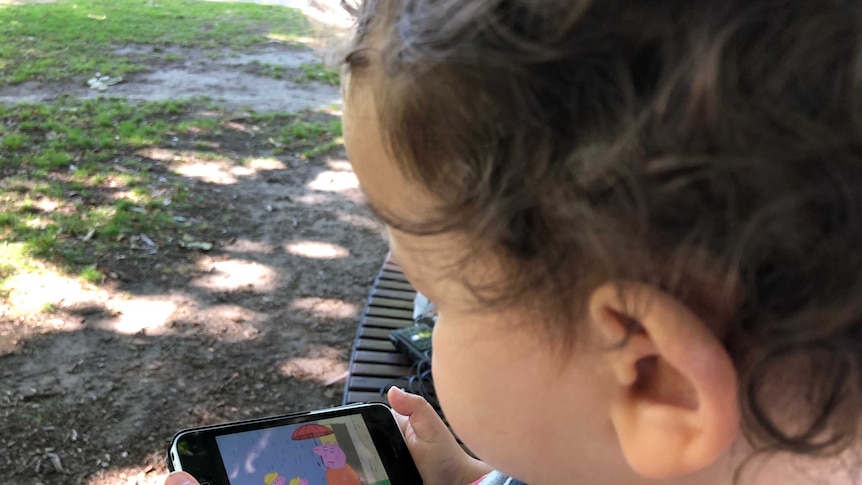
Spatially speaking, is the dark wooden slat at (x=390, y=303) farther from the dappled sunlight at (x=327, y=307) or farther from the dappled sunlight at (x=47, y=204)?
the dappled sunlight at (x=47, y=204)

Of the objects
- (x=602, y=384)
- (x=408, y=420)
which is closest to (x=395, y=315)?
(x=408, y=420)

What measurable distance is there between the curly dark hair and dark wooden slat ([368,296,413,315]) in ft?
4.72

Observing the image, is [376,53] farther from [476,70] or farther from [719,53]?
[719,53]

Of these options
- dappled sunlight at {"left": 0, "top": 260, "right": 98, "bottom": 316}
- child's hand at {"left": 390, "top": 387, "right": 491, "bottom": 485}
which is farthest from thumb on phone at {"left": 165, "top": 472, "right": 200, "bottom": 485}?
dappled sunlight at {"left": 0, "top": 260, "right": 98, "bottom": 316}

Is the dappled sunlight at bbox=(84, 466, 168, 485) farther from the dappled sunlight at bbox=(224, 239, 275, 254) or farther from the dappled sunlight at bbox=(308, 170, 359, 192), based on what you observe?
the dappled sunlight at bbox=(308, 170, 359, 192)

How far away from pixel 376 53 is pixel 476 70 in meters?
0.12

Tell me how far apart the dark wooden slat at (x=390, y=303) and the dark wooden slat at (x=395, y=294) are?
0.02m

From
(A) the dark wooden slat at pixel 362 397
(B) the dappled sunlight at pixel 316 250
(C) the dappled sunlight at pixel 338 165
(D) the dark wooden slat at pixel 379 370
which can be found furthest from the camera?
(C) the dappled sunlight at pixel 338 165

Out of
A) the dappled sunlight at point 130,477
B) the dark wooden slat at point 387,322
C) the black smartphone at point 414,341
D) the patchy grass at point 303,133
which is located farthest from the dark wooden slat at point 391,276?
the patchy grass at point 303,133

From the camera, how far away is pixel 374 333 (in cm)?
181

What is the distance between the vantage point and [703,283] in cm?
47

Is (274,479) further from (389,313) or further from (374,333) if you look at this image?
(389,313)

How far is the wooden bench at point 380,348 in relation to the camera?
1.59 meters

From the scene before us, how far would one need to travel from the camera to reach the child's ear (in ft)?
1.56
